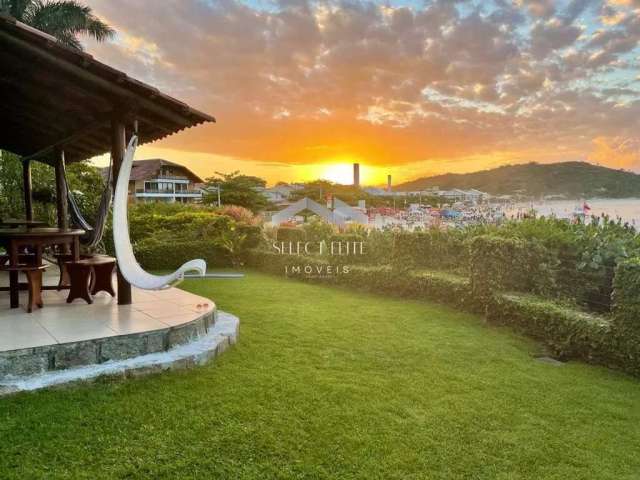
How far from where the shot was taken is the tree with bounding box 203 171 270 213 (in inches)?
1378

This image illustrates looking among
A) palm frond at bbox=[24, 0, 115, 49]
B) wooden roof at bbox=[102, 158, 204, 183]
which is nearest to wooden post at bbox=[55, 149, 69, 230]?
palm frond at bbox=[24, 0, 115, 49]

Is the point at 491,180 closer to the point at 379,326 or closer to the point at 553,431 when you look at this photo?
the point at 379,326

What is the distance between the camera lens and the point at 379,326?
6.59m

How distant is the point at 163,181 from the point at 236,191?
1707 centimetres

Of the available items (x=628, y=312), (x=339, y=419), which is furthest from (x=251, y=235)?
(x=339, y=419)

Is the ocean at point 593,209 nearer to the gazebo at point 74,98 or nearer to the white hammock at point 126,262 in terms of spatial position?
the gazebo at point 74,98

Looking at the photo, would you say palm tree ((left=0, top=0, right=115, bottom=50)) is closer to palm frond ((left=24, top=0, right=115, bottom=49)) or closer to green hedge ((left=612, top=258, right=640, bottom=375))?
palm frond ((left=24, top=0, right=115, bottom=49))

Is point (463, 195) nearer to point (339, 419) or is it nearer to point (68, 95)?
point (68, 95)

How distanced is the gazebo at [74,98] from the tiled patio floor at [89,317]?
42cm

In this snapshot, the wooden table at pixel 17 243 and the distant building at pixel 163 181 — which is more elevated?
the distant building at pixel 163 181

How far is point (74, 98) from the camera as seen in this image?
5676 millimetres

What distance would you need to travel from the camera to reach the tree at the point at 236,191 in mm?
35000

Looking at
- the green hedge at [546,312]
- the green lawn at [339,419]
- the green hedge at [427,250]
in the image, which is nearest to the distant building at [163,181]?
the green hedge at [427,250]

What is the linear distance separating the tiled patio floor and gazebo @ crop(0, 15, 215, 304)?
0.42 m
